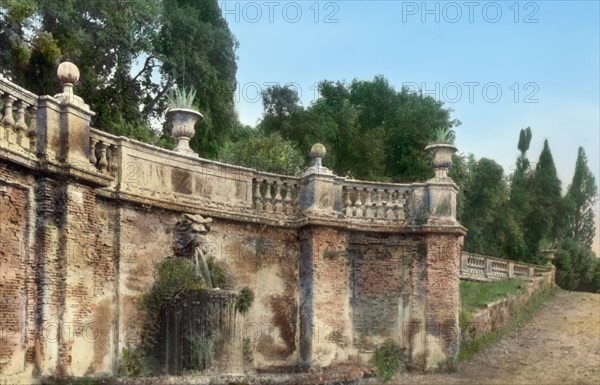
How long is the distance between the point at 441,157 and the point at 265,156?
816 centimetres

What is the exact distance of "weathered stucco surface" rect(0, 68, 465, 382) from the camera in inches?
404

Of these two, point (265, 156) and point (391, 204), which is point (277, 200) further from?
point (265, 156)

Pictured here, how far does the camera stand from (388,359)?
14.9 metres

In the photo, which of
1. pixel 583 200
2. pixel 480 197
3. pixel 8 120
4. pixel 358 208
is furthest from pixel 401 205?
pixel 583 200

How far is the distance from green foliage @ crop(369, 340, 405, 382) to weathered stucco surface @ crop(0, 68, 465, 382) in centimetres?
17

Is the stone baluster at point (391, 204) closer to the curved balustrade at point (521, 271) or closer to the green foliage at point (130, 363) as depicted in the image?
the green foliage at point (130, 363)

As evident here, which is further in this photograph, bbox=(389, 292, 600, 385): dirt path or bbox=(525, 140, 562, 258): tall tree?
bbox=(525, 140, 562, 258): tall tree

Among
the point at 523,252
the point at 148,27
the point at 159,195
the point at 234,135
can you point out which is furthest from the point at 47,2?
the point at 523,252

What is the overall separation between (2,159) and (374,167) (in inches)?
895

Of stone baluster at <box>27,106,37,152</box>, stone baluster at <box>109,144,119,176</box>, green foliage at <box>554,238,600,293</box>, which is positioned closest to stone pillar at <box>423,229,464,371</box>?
stone baluster at <box>109,144,119,176</box>

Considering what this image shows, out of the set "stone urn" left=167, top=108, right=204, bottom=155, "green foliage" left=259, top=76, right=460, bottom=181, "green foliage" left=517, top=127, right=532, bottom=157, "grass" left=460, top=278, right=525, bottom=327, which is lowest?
"grass" left=460, top=278, right=525, bottom=327

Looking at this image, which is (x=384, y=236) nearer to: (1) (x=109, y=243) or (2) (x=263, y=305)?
(2) (x=263, y=305)

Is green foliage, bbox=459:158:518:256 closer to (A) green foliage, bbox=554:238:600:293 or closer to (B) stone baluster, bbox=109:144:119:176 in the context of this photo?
(A) green foliage, bbox=554:238:600:293

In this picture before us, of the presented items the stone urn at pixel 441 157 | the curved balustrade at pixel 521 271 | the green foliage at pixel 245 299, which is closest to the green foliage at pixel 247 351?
the green foliage at pixel 245 299
